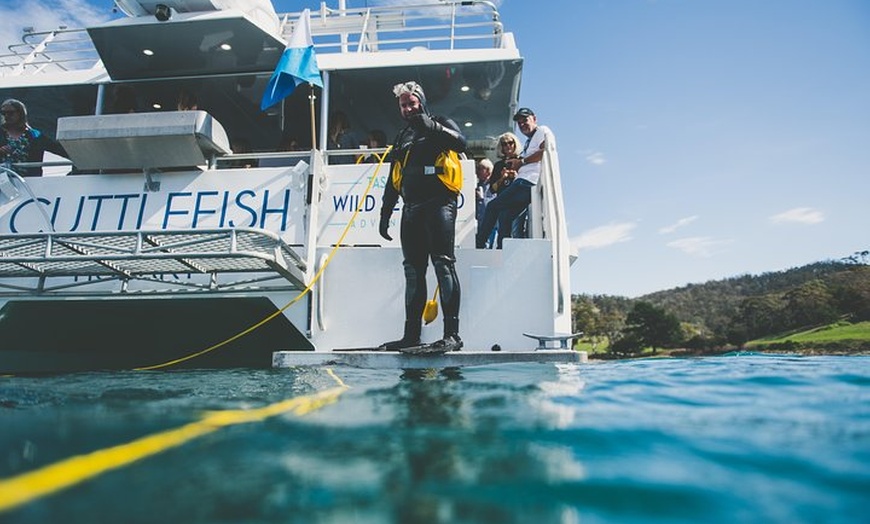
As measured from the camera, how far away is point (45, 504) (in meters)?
0.91

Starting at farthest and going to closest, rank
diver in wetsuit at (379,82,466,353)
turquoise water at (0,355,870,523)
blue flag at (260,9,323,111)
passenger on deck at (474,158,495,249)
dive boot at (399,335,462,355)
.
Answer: passenger on deck at (474,158,495,249) → blue flag at (260,9,323,111) → diver in wetsuit at (379,82,466,353) → dive boot at (399,335,462,355) → turquoise water at (0,355,870,523)

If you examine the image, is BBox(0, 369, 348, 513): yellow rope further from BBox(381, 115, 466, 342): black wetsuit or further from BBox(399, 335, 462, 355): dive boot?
BBox(381, 115, 466, 342): black wetsuit

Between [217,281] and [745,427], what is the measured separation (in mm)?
4375

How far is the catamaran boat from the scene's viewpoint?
4039 mm

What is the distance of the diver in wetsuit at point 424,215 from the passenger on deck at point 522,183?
1.11 metres

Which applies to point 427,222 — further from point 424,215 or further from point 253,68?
point 253,68

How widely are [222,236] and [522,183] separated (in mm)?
2662

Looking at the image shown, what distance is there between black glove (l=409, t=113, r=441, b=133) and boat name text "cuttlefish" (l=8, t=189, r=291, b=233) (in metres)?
1.87

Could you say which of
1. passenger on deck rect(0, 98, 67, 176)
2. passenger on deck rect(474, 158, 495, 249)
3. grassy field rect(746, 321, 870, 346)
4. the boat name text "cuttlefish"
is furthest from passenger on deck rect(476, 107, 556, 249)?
grassy field rect(746, 321, 870, 346)

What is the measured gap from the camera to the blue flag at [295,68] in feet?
15.4

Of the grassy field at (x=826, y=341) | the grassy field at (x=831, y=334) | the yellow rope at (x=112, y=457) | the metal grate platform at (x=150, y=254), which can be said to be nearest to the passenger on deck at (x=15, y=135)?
the metal grate platform at (x=150, y=254)

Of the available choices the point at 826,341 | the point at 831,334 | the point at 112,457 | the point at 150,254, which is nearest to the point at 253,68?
the point at 150,254

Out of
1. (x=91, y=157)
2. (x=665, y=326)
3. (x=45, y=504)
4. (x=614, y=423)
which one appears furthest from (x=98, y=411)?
(x=665, y=326)

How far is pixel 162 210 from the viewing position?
4.83 metres
